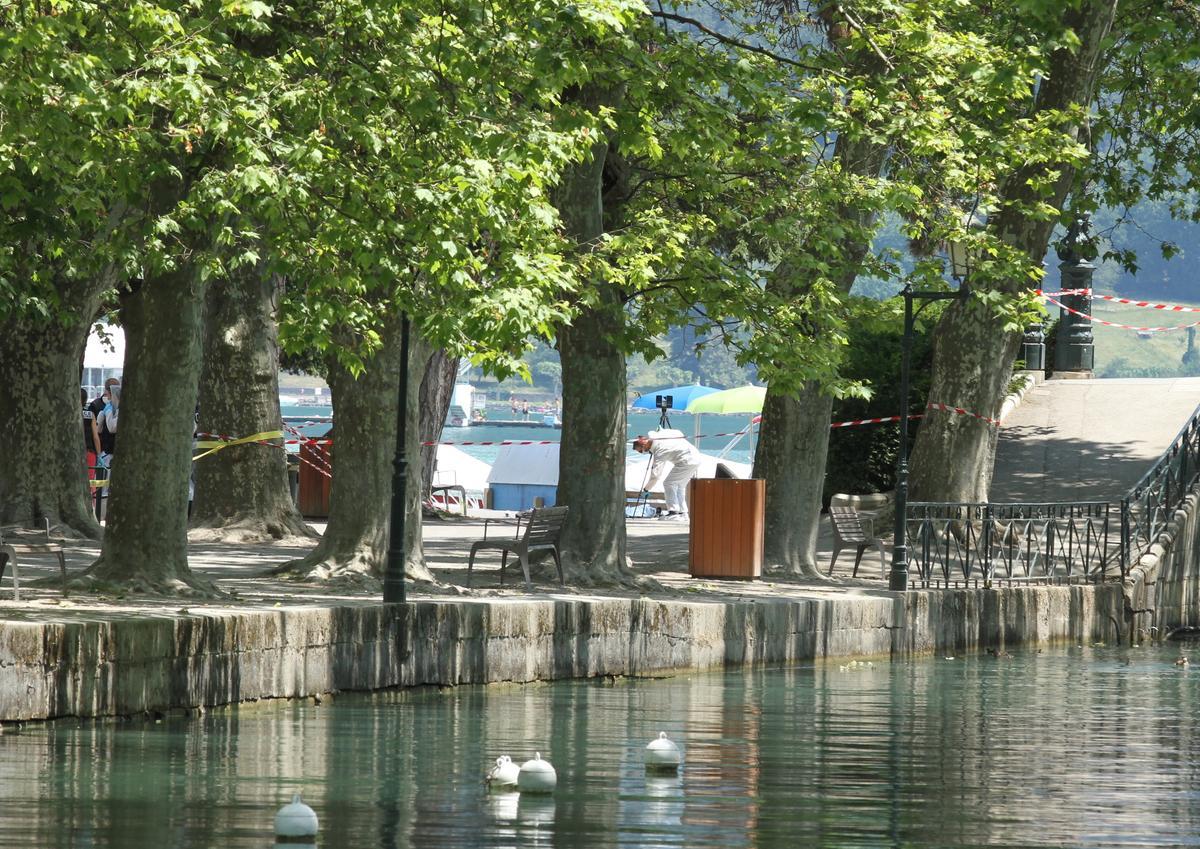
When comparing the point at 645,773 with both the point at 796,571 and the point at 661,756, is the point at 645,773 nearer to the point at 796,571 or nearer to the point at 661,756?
the point at 661,756

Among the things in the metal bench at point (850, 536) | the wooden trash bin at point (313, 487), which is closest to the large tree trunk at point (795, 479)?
the metal bench at point (850, 536)

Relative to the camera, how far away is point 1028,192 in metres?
28.6

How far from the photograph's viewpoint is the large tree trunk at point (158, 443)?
750 inches

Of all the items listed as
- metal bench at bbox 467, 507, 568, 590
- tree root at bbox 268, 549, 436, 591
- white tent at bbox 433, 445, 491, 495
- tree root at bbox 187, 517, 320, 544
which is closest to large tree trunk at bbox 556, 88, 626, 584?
metal bench at bbox 467, 507, 568, 590

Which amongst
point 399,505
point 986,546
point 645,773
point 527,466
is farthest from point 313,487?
point 645,773

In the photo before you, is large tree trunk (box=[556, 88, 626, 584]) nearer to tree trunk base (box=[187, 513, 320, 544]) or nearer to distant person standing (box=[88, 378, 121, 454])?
tree trunk base (box=[187, 513, 320, 544])

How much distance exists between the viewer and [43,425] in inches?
1074

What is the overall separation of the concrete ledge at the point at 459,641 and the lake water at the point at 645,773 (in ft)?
0.73

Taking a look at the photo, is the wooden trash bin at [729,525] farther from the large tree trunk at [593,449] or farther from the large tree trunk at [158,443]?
the large tree trunk at [158,443]

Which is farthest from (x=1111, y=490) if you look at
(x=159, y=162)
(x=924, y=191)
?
(x=159, y=162)

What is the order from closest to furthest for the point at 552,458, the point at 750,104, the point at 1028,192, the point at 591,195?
1. the point at 750,104
2. the point at 591,195
3. the point at 1028,192
4. the point at 552,458

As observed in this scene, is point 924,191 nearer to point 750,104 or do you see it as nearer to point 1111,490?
point 750,104

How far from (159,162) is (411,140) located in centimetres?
199

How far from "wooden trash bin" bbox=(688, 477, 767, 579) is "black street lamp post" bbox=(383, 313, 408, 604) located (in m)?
5.78
